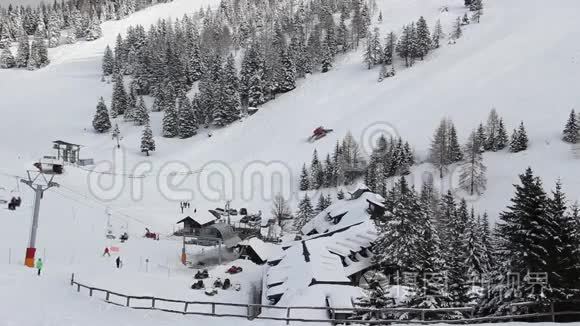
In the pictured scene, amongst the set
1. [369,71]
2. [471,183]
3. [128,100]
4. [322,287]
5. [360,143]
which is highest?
[369,71]

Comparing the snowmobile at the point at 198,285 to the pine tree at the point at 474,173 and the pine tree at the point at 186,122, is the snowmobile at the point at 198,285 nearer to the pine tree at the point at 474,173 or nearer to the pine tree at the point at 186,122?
the pine tree at the point at 474,173

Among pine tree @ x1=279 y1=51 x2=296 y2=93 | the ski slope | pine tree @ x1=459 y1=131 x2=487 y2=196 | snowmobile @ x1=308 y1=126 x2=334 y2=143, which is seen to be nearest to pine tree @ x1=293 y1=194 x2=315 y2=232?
the ski slope

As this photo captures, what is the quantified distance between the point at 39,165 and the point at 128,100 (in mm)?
56705

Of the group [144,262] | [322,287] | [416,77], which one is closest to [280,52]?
[416,77]

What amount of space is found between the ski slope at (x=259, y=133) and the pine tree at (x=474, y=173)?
4.32ft

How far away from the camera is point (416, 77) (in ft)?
360

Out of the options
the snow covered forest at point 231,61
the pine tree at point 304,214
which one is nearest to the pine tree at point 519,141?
the pine tree at point 304,214

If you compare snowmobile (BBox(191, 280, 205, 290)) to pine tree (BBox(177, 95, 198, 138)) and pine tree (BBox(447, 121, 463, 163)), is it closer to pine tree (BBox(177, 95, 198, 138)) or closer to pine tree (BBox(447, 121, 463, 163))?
pine tree (BBox(447, 121, 463, 163))

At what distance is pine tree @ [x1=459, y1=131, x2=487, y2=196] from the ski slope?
132cm

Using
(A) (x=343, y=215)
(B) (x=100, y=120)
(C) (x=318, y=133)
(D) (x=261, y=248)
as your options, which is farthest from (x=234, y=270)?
(B) (x=100, y=120)

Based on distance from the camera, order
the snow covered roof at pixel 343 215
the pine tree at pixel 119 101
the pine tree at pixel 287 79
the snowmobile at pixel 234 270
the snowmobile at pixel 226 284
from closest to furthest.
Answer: the snowmobile at pixel 226 284 < the snowmobile at pixel 234 270 < the snow covered roof at pixel 343 215 < the pine tree at pixel 119 101 < the pine tree at pixel 287 79

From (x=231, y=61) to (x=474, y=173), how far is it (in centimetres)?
7151

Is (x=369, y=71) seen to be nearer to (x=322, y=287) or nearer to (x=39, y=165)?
(x=39, y=165)

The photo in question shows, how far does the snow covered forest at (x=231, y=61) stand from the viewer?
363 ft
